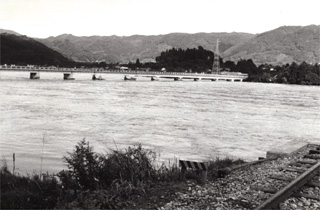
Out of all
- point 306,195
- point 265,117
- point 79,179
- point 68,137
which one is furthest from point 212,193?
point 265,117

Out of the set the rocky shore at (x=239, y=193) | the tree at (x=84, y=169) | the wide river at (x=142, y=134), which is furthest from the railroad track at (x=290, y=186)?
the wide river at (x=142, y=134)

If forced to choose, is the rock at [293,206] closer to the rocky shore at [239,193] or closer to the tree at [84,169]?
the rocky shore at [239,193]

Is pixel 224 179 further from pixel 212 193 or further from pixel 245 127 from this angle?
pixel 245 127

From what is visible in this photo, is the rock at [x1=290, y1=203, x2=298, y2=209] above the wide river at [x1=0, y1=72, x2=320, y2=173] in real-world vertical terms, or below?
above

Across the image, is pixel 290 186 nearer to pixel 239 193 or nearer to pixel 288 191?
pixel 288 191

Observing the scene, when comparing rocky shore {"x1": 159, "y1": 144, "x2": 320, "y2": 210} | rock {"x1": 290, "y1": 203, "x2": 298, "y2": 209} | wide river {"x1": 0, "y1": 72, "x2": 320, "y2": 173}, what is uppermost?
rock {"x1": 290, "y1": 203, "x2": 298, "y2": 209}

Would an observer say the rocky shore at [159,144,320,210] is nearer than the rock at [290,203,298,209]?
No

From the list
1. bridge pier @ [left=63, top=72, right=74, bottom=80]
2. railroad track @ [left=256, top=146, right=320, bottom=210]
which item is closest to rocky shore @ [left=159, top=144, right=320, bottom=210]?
railroad track @ [left=256, top=146, right=320, bottom=210]

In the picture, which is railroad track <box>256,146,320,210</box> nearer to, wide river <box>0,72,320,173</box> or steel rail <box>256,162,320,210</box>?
steel rail <box>256,162,320,210</box>
